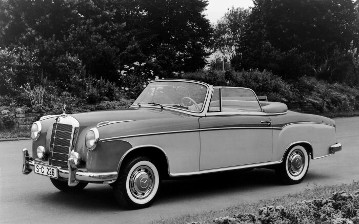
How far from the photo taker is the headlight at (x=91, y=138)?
6.30 m

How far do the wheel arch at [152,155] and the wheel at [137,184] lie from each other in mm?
83

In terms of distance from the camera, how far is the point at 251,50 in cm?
3303

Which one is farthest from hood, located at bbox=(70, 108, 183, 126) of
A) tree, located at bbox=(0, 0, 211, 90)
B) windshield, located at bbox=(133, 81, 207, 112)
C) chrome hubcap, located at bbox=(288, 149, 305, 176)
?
tree, located at bbox=(0, 0, 211, 90)

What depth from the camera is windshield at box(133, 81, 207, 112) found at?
7512 millimetres

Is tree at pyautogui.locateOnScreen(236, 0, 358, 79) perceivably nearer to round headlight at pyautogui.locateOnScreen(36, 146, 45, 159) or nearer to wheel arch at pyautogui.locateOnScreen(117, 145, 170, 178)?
wheel arch at pyautogui.locateOnScreen(117, 145, 170, 178)

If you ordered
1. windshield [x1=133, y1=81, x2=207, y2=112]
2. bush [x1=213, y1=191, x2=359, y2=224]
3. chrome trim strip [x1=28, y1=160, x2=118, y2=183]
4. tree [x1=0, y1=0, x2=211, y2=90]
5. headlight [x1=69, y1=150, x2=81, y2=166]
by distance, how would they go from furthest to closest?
tree [x1=0, y1=0, x2=211, y2=90] < windshield [x1=133, y1=81, x2=207, y2=112] < headlight [x1=69, y1=150, x2=81, y2=166] < chrome trim strip [x1=28, y1=160, x2=118, y2=183] < bush [x1=213, y1=191, x2=359, y2=224]

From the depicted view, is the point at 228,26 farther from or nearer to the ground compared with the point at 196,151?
farther from the ground

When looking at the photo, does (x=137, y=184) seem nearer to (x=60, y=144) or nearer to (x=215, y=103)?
(x=60, y=144)

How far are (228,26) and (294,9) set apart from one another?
35.7 ft

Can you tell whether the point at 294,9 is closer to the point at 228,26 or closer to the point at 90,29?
the point at 228,26

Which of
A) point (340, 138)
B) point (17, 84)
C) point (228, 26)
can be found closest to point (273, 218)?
point (340, 138)

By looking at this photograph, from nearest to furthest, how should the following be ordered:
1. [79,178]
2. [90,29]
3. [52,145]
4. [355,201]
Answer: [355,201], [79,178], [52,145], [90,29]

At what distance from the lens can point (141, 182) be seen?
6.63 meters

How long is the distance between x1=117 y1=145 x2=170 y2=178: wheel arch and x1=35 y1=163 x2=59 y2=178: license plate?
885 mm
